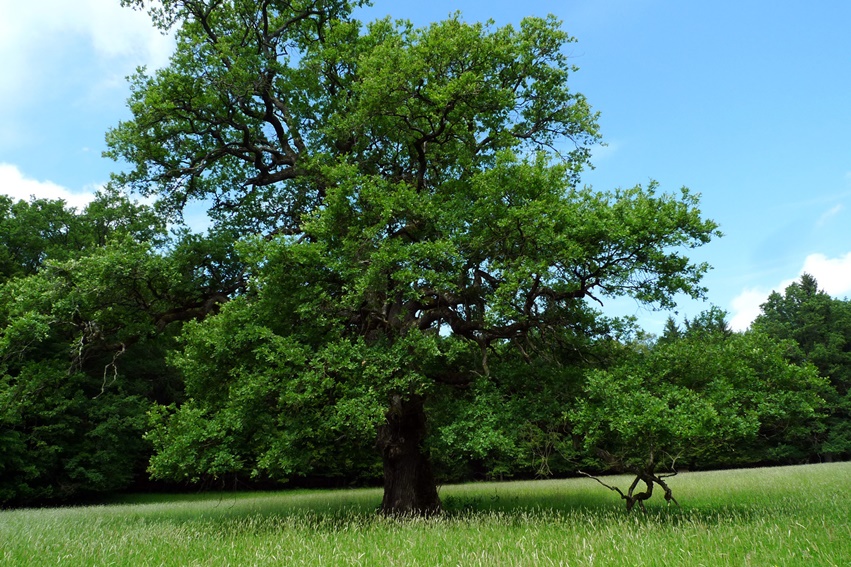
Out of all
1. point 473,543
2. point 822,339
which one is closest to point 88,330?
point 473,543

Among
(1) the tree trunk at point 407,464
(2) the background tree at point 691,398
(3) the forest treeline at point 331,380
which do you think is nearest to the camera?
(2) the background tree at point 691,398

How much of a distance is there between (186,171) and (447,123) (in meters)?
9.20

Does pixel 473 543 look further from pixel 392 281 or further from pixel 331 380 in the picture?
pixel 392 281

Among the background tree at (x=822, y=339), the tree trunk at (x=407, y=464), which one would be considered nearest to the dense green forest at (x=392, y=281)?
the tree trunk at (x=407, y=464)

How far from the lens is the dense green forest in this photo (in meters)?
13.2

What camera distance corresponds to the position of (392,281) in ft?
48.2

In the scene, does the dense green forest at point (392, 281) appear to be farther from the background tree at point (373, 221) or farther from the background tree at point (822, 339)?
the background tree at point (822, 339)

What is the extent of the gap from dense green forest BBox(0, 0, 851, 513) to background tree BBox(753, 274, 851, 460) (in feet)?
152

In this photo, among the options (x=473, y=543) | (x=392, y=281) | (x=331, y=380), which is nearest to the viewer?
(x=473, y=543)

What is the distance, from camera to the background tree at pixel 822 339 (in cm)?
5300

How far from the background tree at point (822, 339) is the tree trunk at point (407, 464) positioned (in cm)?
4745

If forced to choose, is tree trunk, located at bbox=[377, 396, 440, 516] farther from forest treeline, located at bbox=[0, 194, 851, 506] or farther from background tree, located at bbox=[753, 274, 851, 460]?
background tree, located at bbox=[753, 274, 851, 460]

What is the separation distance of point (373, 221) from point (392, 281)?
1.84 meters

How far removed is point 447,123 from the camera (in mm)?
16719
